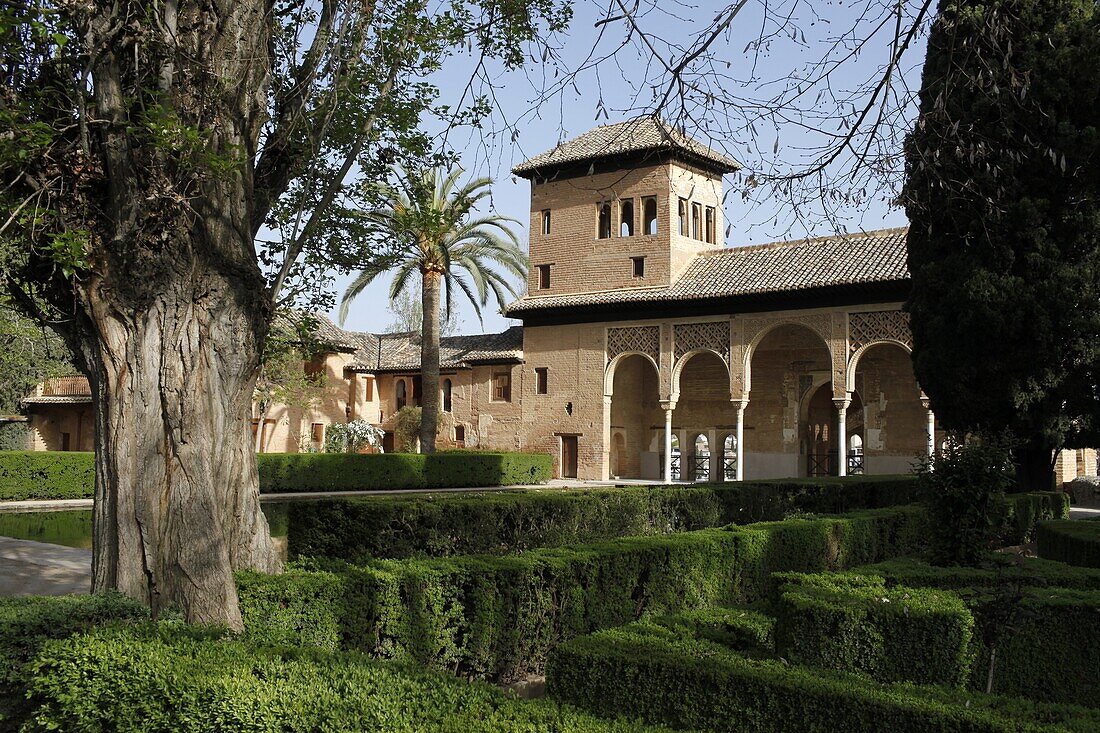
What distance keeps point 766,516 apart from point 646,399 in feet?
62.7

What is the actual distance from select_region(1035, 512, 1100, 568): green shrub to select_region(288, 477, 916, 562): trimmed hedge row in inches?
162

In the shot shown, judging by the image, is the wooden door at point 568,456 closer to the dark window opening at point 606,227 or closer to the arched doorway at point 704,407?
the arched doorway at point 704,407

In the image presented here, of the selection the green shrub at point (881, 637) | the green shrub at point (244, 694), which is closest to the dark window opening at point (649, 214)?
the green shrub at point (881, 637)

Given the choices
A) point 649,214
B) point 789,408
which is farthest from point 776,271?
point 649,214

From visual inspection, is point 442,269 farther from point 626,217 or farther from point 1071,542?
point 1071,542

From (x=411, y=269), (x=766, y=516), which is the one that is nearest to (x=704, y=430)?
(x=411, y=269)

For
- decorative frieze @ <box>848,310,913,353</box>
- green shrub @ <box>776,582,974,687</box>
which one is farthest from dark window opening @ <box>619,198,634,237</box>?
green shrub @ <box>776,582,974,687</box>

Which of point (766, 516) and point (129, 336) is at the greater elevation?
point (129, 336)

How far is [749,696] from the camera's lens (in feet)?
12.4

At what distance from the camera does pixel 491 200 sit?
209 inches

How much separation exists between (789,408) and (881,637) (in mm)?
24756

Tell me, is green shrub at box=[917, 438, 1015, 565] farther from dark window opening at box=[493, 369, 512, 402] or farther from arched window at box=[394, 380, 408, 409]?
arched window at box=[394, 380, 408, 409]

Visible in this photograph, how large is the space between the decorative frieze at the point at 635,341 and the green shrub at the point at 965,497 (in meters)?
20.6

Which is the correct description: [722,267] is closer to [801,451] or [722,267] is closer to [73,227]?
[801,451]
